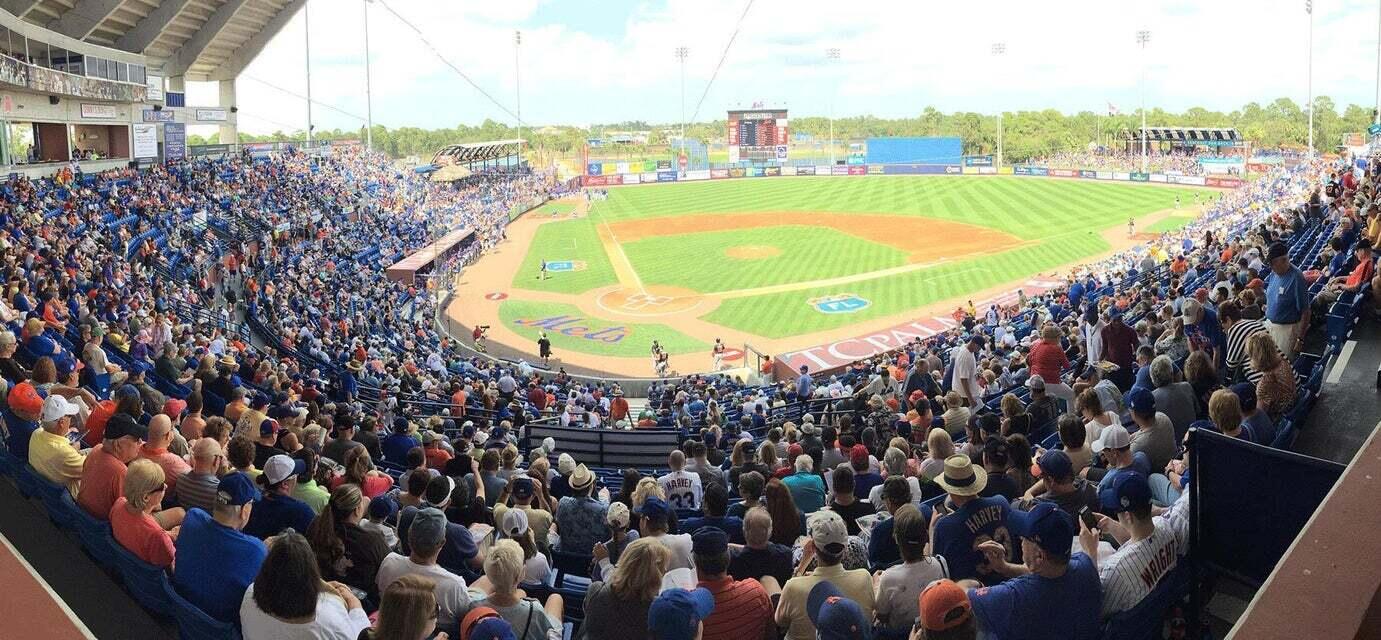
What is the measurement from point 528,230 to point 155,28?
22672 mm

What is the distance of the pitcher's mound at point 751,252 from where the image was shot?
154 ft

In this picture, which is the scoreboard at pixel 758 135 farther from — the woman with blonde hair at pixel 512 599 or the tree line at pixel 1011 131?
the woman with blonde hair at pixel 512 599

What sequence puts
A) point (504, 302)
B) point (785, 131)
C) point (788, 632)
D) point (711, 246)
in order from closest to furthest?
point (788, 632) → point (504, 302) → point (711, 246) → point (785, 131)

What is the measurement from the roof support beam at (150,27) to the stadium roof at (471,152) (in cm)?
3281

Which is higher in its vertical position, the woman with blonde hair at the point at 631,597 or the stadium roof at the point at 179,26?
the stadium roof at the point at 179,26

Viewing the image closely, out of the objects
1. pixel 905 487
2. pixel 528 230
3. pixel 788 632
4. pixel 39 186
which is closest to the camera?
pixel 788 632

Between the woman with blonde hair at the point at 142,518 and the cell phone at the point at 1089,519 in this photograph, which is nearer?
the cell phone at the point at 1089,519

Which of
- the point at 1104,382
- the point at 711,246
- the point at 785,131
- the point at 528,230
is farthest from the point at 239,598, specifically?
the point at 785,131

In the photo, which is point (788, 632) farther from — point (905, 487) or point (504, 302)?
point (504, 302)

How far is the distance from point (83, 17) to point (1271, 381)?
126ft

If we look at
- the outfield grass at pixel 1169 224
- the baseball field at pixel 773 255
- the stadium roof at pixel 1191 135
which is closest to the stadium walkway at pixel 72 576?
the baseball field at pixel 773 255

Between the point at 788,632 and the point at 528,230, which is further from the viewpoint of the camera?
the point at 528,230

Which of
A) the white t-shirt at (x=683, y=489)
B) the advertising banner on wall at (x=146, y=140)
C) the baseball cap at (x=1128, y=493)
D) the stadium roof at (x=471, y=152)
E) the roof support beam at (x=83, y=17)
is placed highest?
the roof support beam at (x=83, y=17)

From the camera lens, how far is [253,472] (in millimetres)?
6738
